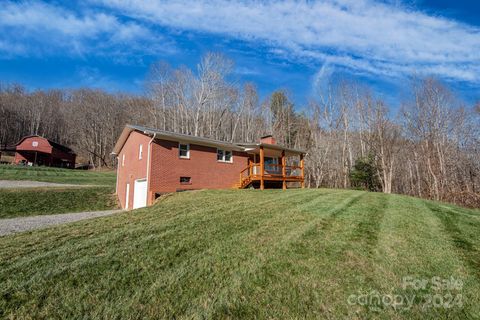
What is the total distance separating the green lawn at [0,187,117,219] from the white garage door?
10.8 feet

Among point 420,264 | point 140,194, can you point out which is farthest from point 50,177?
Answer: point 420,264

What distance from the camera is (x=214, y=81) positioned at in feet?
91.8

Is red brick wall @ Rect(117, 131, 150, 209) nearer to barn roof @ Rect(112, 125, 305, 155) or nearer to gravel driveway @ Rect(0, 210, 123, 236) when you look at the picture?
barn roof @ Rect(112, 125, 305, 155)

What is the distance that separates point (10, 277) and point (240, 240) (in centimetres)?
353

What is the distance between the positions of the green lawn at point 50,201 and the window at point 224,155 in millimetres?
8469

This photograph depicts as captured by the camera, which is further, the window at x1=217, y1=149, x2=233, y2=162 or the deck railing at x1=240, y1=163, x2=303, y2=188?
the deck railing at x1=240, y1=163, x2=303, y2=188

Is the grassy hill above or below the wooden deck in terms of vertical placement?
below

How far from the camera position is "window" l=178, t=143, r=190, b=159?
14.2 m

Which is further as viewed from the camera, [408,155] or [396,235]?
[408,155]

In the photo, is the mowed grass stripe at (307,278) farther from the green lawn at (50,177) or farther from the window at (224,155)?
the green lawn at (50,177)

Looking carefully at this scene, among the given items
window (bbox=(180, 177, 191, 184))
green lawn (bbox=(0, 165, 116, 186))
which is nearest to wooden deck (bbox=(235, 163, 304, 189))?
window (bbox=(180, 177, 191, 184))

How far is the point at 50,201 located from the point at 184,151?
9.53 m

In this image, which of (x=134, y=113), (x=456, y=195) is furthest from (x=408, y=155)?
(x=134, y=113)

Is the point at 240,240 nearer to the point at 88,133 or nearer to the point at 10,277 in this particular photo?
the point at 10,277
